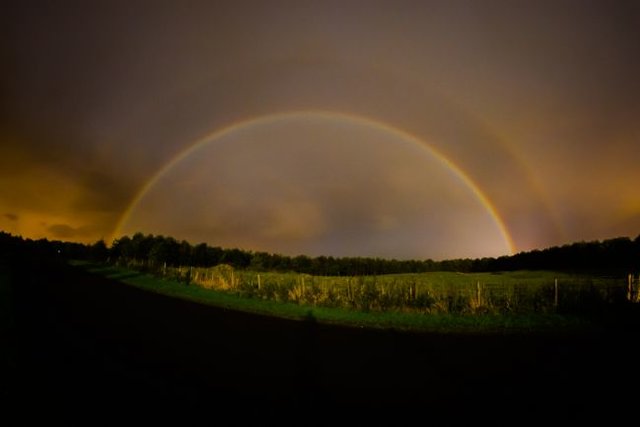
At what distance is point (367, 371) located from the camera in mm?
9062

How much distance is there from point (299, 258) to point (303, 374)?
495ft

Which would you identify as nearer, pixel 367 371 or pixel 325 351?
pixel 367 371

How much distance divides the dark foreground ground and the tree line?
117632 mm

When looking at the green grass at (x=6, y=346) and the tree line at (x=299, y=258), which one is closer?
the green grass at (x=6, y=346)

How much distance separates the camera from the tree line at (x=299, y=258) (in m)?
127

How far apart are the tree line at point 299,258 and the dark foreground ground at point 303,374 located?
386 ft

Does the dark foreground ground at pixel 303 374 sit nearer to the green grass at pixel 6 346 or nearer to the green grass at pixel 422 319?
the green grass at pixel 6 346

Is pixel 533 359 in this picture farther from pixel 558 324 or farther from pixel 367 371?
pixel 558 324

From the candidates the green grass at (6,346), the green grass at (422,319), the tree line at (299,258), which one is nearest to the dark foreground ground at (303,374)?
the green grass at (6,346)

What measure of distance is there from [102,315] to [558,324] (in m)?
18.3

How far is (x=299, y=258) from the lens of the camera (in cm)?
15850

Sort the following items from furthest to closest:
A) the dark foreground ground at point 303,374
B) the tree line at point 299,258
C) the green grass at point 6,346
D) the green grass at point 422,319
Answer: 1. the tree line at point 299,258
2. the green grass at point 422,319
3. the green grass at point 6,346
4. the dark foreground ground at point 303,374

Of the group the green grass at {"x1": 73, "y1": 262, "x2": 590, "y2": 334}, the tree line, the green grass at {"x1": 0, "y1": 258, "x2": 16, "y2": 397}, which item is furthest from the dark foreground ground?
the tree line

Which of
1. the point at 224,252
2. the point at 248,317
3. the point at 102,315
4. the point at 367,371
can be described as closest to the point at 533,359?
the point at 367,371
